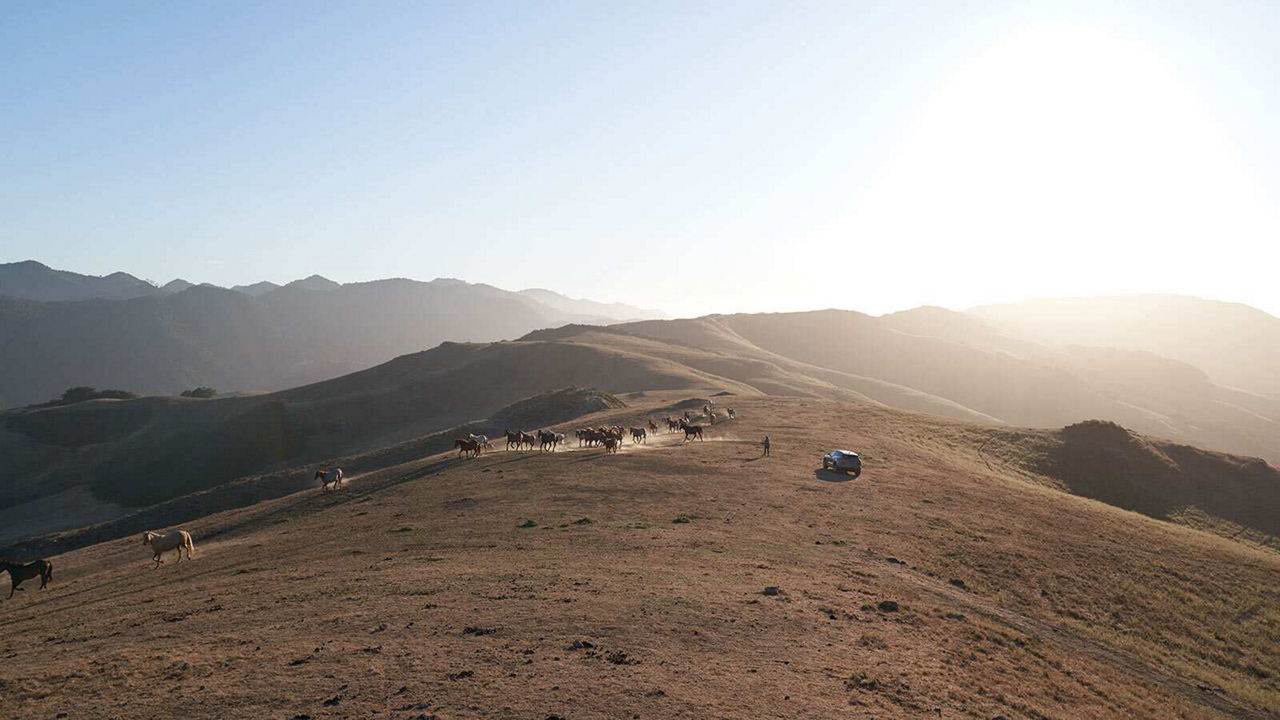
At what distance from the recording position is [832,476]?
40812 millimetres

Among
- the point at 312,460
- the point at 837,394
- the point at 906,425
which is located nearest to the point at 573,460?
the point at 906,425

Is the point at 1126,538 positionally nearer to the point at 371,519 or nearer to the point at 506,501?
the point at 506,501

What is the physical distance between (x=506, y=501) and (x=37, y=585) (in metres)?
20.2

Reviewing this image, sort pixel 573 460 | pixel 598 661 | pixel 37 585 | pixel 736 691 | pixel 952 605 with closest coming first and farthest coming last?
pixel 736 691 < pixel 598 661 < pixel 952 605 < pixel 37 585 < pixel 573 460

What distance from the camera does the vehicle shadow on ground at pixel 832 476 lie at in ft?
131

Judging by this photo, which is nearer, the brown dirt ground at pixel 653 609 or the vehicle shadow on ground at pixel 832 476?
the brown dirt ground at pixel 653 609

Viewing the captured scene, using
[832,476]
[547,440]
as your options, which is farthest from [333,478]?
[832,476]

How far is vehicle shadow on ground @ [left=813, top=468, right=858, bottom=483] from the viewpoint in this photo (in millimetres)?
39812

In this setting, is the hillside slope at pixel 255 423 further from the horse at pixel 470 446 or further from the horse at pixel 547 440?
the horse at pixel 547 440

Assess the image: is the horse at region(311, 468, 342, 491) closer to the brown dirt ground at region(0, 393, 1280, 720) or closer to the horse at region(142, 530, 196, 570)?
the brown dirt ground at region(0, 393, 1280, 720)

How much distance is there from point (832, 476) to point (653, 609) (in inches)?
1011

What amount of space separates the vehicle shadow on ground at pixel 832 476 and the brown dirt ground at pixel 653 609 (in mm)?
256

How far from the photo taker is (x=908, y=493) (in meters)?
38.7

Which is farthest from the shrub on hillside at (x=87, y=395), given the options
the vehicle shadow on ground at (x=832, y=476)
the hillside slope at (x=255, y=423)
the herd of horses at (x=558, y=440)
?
the vehicle shadow on ground at (x=832, y=476)
